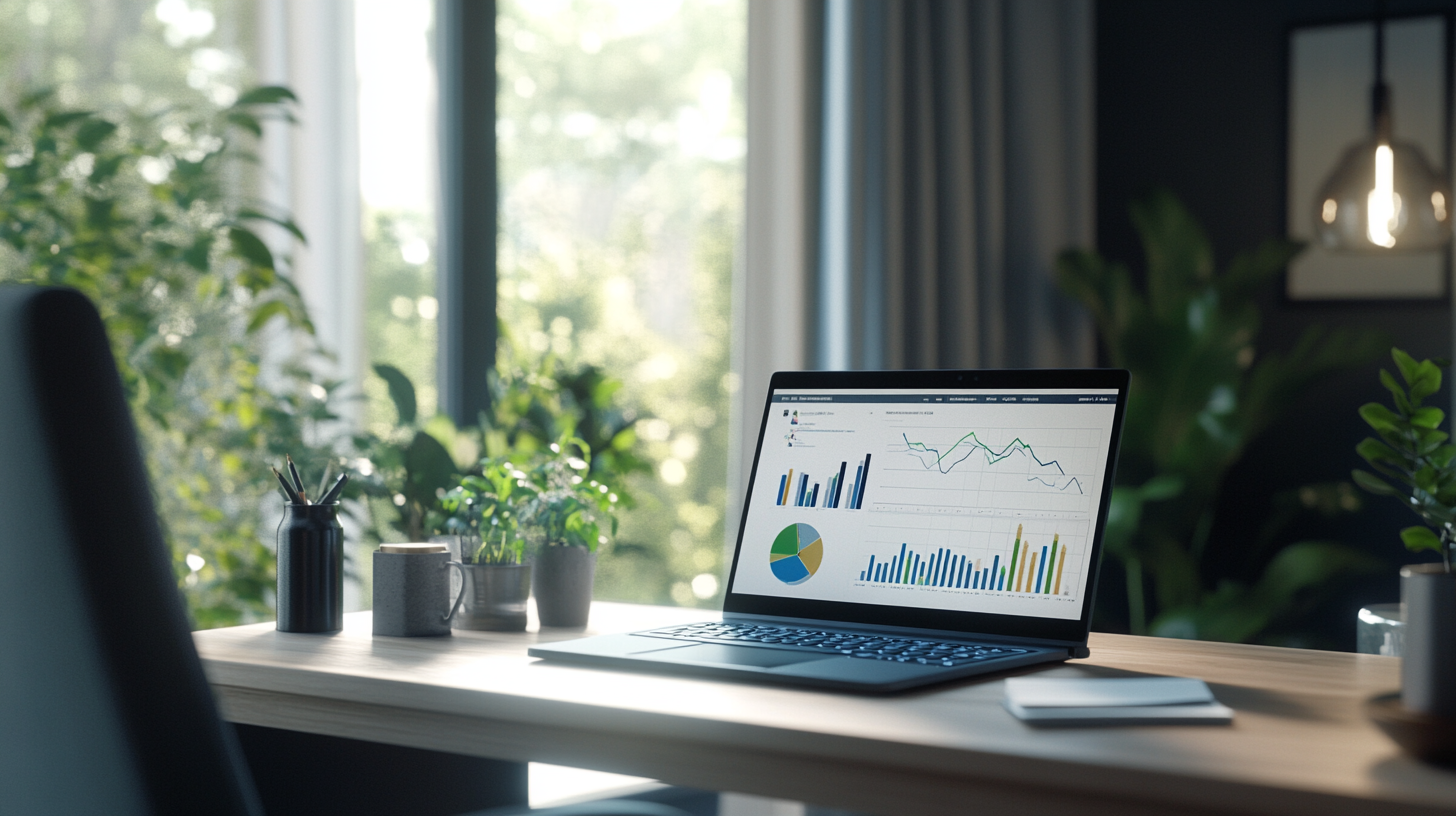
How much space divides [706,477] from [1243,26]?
193cm

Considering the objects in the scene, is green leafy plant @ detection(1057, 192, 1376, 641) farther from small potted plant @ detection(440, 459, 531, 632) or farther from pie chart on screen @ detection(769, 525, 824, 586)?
small potted plant @ detection(440, 459, 531, 632)

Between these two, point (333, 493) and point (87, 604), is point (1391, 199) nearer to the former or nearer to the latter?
point (333, 493)

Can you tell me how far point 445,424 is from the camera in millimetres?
2066

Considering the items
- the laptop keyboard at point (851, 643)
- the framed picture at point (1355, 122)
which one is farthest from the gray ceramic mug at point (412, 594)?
the framed picture at point (1355, 122)

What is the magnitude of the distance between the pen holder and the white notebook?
75 cm

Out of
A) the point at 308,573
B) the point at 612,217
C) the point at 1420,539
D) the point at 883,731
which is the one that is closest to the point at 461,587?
the point at 308,573

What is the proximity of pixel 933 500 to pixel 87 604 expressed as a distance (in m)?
0.87

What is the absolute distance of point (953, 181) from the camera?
3146mm

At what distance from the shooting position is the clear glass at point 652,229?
3.54 metres

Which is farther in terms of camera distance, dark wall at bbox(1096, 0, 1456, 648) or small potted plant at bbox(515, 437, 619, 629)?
dark wall at bbox(1096, 0, 1456, 648)

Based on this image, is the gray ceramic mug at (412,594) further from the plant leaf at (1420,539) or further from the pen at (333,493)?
the plant leaf at (1420,539)

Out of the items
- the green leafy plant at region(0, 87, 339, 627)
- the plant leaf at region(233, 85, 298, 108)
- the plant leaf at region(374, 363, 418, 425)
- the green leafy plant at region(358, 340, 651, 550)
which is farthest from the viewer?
the plant leaf at region(374, 363, 418, 425)

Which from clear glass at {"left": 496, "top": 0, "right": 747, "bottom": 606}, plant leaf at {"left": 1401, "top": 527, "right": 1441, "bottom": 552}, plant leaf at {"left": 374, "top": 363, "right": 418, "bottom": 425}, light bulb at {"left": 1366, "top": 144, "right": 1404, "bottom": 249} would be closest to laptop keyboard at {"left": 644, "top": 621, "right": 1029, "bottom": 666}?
plant leaf at {"left": 1401, "top": 527, "right": 1441, "bottom": 552}

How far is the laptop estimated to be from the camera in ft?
3.89
